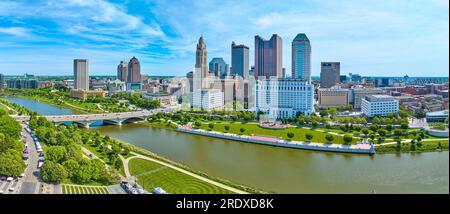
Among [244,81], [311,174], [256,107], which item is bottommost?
[311,174]

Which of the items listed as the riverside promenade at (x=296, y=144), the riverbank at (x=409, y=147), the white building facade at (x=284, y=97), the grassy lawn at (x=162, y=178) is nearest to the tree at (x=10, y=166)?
the grassy lawn at (x=162, y=178)

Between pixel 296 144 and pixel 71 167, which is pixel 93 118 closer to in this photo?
pixel 296 144

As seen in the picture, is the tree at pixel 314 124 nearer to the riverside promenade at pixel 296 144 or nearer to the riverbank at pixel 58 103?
the riverside promenade at pixel 296 144

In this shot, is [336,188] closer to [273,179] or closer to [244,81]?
[273,179]

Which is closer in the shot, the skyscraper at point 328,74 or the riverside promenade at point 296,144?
the riverside promenade at point 296,144

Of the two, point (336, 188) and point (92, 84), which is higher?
point (92, 84)
